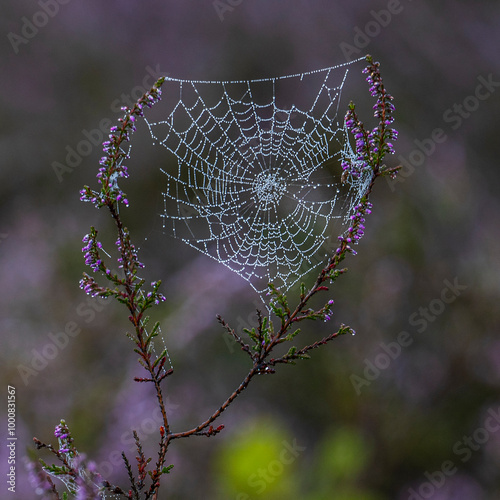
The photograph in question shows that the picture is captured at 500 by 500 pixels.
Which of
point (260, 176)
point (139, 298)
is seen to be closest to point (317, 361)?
point (260, 176)

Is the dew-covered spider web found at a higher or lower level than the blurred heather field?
higher

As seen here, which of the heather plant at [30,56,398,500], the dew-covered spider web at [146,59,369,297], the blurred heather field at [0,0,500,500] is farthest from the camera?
the dew-covered spider web at [146,59,369,297]

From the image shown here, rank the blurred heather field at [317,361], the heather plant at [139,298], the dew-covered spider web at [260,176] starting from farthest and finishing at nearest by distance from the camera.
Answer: the dew-covered spider web at [260,176] < the blurred heather field at [317,361] < the heather plant at [139,298]

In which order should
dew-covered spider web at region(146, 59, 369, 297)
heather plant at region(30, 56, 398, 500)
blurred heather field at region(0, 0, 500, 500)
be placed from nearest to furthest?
1. heather plant at region(30, 56, 398, 500)
2. blurred heather field at region(0, 0, 500, 500)
3. dew-covered spider web at region(146, 59, 369, 297)

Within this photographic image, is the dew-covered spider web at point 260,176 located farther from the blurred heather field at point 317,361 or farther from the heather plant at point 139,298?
the heather plant at point 139,298

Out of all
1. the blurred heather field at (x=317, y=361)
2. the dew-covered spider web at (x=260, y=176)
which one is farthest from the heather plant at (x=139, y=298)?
the dew-covered spider web at (x=260, y=176)

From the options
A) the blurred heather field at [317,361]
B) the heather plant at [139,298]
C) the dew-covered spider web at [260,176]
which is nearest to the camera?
the heather plant at [139,298]

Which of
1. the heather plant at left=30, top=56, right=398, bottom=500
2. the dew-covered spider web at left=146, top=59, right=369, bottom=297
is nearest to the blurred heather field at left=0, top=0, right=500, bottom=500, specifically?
the dew-covered spider web at left=146, top=59, right=369, bottom=297

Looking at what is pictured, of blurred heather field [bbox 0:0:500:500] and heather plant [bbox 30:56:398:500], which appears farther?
blurred heather field [bbox 0:0:500:500]

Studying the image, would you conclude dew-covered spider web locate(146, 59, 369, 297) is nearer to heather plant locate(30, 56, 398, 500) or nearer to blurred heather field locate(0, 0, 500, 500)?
blurred heather field locate(0, 0, 500, 500)
